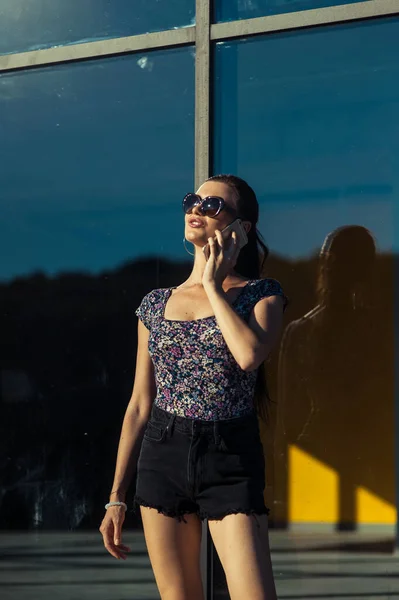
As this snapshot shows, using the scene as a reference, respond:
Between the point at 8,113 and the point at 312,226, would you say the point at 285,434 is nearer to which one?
the point at 312,226

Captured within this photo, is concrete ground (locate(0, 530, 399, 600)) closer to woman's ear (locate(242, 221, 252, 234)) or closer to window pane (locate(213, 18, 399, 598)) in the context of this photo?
window pane (locate(213, 18, 399, 598))

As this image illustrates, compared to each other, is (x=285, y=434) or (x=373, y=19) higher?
(x=373, y=19)

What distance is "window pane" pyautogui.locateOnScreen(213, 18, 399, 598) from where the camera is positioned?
4211mm

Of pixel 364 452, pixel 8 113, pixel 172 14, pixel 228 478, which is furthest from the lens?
pixel 8 113

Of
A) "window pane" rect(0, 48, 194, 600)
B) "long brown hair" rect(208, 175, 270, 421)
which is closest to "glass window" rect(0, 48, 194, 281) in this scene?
"window pane" rect(0, 48, 194, 600)

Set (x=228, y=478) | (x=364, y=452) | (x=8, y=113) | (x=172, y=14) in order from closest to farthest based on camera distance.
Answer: (x=228, y=478) < (x=364, y=452) < (x=172, y=14) < (x=8, y=113)

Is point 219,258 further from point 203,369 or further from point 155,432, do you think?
point 155,432

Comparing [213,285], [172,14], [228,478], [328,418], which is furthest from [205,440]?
[172,14]

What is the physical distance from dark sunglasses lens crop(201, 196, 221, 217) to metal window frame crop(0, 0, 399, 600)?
135 cm

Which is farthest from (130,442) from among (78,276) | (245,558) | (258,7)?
(258,7)

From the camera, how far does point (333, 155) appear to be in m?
4.37

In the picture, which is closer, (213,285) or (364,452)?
(213,285)

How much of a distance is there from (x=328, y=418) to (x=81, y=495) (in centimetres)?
131

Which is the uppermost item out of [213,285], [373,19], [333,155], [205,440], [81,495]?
[373,19]
